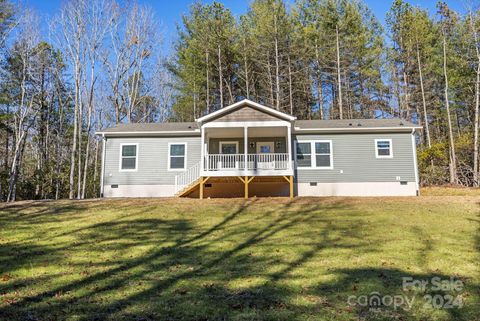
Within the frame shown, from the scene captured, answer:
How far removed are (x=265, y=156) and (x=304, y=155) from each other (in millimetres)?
1925

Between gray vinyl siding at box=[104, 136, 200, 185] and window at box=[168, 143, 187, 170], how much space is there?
0.52ft

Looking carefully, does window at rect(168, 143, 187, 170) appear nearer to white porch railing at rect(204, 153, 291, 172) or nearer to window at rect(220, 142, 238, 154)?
white porch railing at rect(204, 153, 291, 172)

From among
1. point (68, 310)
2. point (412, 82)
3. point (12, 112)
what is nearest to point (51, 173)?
point (12, 112)

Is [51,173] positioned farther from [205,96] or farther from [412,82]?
[412,82]

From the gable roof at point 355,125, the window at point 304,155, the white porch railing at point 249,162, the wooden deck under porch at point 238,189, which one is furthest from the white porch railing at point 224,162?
the gable roof at point 355,125

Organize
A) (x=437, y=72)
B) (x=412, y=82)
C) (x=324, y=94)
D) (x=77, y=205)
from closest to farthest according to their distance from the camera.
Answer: (x=77, y=205) < (x=437, y=72) < (x=412, y=82) < (x=324, y=94)

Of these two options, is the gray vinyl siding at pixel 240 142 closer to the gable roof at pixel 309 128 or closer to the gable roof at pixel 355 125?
the gable roof at pixel 309 128

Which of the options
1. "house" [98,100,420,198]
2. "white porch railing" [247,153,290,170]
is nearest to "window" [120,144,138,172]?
"house" [98,100,420,198]

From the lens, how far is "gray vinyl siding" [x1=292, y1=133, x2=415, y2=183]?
53.4 feet

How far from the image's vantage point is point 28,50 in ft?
71.8

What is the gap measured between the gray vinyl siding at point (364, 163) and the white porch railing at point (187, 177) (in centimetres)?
483

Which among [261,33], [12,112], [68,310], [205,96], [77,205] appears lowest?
[68,310]

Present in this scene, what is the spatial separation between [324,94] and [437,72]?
8463mm

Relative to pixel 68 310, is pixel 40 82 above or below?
above
